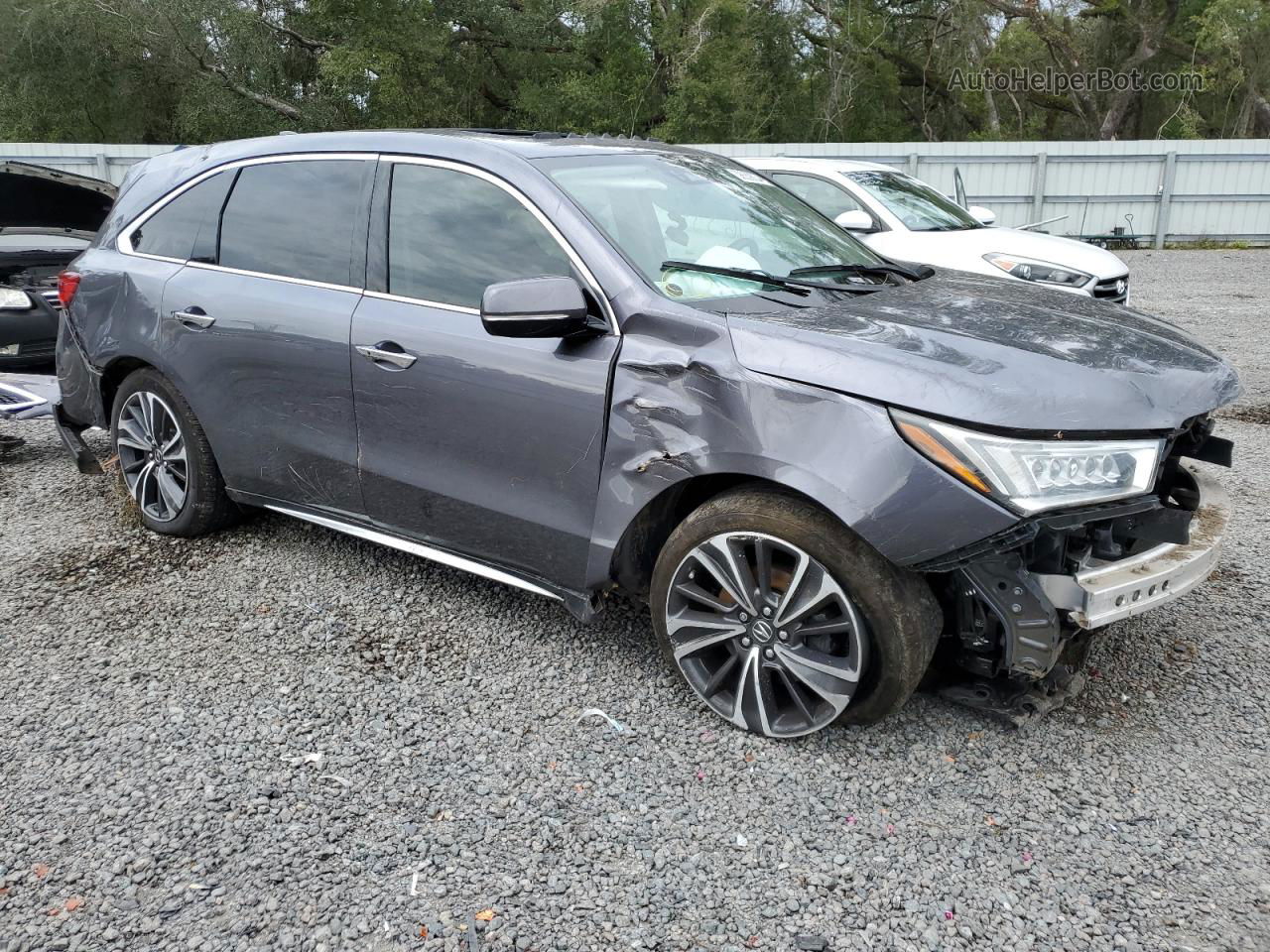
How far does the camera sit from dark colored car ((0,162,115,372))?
6.31m

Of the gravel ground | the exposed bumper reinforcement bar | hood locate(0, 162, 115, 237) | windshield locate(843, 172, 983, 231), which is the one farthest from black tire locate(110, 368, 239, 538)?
windshield locate(843, 172, 983, 231)

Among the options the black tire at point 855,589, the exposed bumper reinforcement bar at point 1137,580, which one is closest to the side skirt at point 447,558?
the black tire at point 855,589

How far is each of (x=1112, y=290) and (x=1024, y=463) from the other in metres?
6.63

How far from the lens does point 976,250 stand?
835 cm

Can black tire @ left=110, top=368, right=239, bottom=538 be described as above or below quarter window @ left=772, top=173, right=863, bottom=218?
below

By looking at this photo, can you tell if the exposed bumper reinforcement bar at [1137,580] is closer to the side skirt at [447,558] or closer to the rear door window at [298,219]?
the side skirt at [447,558]

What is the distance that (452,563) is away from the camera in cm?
367

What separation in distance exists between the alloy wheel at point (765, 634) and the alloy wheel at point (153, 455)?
2.53m

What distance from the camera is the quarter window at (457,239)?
3.34 meters

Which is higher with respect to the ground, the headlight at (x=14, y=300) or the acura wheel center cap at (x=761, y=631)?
the headlight at (x=14, y=300)

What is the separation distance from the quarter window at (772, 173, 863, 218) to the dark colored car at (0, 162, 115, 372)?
17.7ft

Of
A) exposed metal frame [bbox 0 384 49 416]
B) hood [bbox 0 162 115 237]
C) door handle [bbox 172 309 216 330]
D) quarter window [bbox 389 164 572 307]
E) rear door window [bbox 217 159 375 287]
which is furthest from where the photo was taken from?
hood [bbox 0 162 115 237]

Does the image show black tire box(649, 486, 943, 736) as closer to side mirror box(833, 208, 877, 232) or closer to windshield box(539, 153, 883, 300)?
windshield box(539, 153, 883, 300)

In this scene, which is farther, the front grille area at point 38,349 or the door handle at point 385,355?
the front grille area at point 38,349
